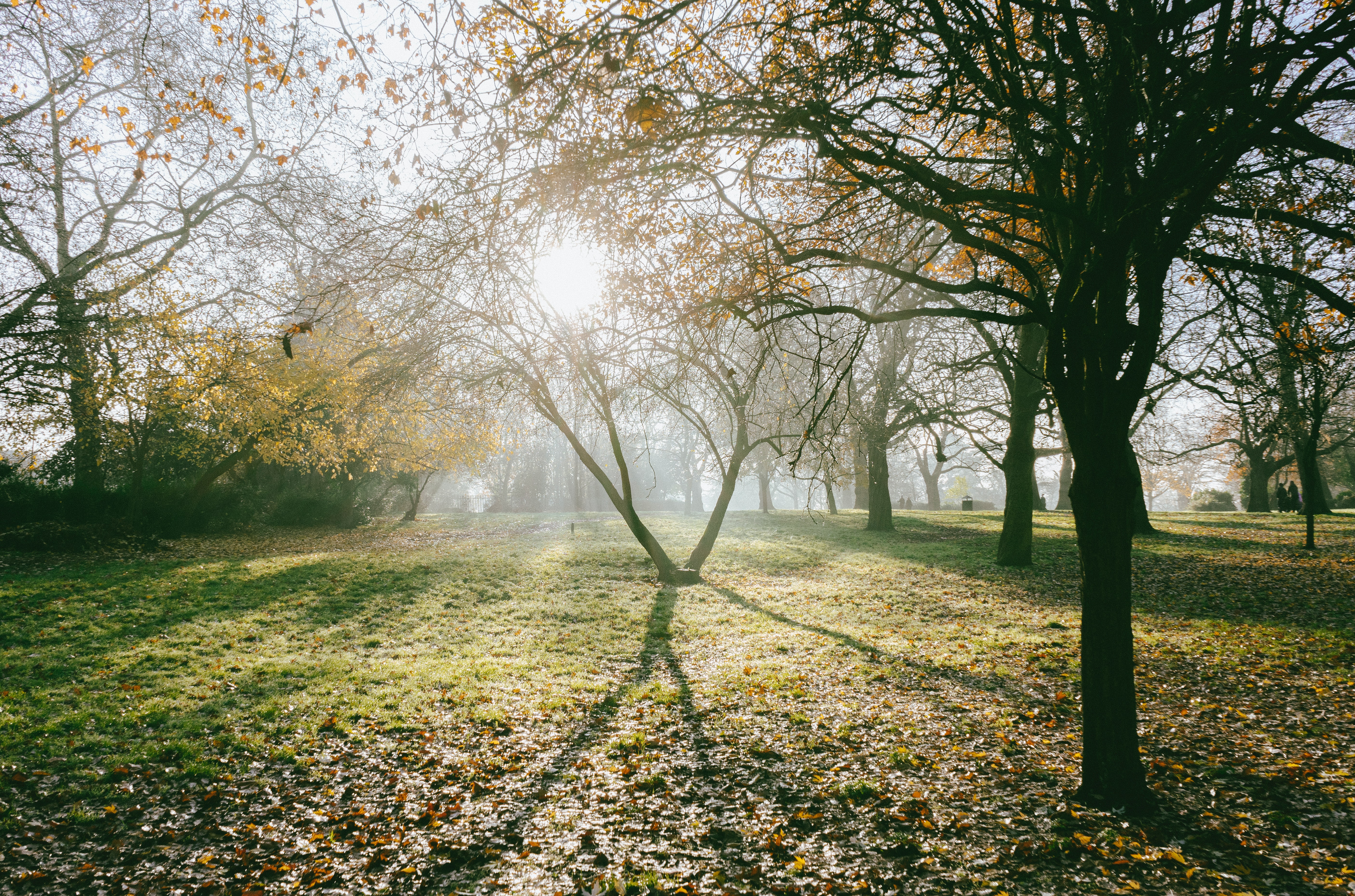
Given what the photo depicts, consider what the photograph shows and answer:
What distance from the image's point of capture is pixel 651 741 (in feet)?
17.6

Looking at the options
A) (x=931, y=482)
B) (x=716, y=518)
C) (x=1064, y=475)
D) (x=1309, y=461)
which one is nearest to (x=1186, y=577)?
(x=1309, y=461)

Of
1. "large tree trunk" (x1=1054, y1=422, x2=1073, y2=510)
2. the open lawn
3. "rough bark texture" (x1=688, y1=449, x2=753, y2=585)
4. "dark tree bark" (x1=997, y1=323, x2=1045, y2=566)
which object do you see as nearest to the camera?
the open lawn

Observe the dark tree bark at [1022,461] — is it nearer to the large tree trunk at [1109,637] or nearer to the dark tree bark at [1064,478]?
the large tree trunk at [1109,637]

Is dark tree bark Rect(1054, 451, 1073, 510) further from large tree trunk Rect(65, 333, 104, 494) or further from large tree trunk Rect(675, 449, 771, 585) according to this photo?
large tree trunk Rect(65, 333, 104, 494)

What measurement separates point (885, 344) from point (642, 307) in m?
15.0

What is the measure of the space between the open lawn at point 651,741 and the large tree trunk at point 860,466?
755cm

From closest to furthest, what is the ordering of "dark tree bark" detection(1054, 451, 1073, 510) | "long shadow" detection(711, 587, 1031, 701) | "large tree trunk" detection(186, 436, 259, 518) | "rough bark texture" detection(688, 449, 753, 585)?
"long shadow" detection(711, 587, 1031, 701), "rough bark texture" detection(688, 449, 753, 585), "large tree trunk" detection(186, 436, 259, 518), "dark tree bark" detection(1054, 451, 1073, 510)

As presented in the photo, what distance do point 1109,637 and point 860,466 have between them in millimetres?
19209

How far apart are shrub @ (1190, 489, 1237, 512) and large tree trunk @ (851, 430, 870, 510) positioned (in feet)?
56.4

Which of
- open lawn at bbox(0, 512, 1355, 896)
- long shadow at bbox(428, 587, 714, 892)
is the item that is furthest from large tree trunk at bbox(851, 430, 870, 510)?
long shadow at bbox(428, 587, 714, 892)

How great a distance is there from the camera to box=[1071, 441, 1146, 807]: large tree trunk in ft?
13.1

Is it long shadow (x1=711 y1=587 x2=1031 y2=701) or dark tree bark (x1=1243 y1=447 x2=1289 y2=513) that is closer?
long shadow (x1=711 y1=587 x2=1031 y2=701)

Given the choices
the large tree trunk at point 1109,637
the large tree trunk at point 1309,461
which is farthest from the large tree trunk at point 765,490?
the large tree trunk at point 1109,637

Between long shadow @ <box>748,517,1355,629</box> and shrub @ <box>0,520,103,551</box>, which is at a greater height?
shrub @ <box>0,520,103,551</box>
